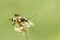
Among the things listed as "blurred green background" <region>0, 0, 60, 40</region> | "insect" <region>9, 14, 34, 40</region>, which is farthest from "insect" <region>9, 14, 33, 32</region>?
"blurred green background" <region>0, 0, 60, 40</region>

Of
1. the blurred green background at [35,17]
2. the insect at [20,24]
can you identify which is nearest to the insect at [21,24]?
the insect at [20,24]

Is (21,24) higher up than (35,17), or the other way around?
(35,17)

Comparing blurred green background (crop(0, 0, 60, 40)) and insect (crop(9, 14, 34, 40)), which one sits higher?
blurred green background (crop(0, 0, 60, 40))

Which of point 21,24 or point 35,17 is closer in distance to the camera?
point 21,24

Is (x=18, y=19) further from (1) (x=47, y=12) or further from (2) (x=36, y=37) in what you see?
(1) (x=47, y=12)

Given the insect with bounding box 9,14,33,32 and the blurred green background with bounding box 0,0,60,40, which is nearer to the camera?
the insect with bounding box 9,14,33,32

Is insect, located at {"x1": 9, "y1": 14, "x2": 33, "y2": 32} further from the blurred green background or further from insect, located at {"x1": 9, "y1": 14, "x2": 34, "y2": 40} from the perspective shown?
the blurred green background

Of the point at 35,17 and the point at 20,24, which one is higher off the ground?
the point at 35,17

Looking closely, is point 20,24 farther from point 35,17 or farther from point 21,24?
point 35,17

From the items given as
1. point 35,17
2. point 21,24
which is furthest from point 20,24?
point 35,17
